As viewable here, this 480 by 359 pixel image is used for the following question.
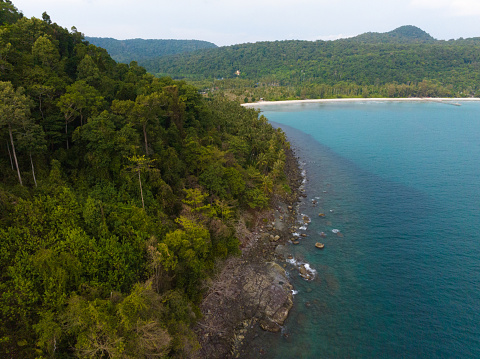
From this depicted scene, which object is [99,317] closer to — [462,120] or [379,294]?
[379,294]

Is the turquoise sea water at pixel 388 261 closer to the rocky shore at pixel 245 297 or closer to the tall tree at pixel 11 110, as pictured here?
the rocky shore at pixel 245 297

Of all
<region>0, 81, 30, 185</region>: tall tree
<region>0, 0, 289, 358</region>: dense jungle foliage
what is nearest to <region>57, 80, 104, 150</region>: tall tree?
<region>0, 0, 289, 358</region>: dense jungle foliage

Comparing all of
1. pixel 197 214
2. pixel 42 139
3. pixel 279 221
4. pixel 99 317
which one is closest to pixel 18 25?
pixel 42 139

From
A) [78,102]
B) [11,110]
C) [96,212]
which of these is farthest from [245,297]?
[78,102]

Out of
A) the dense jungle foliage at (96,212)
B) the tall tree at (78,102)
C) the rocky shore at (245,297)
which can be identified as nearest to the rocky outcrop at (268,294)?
the rocky shore at (245,297)

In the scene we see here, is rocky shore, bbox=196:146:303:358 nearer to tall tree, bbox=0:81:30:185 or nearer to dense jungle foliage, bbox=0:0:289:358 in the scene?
dense jungle foliage, bbox=0:0:289:358

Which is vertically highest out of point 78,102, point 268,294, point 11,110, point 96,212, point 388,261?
point 78,102

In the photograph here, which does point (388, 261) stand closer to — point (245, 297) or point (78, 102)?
point (245, 297)
